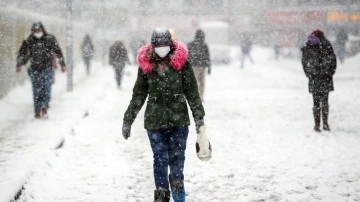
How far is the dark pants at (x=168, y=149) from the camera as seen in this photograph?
4461mm

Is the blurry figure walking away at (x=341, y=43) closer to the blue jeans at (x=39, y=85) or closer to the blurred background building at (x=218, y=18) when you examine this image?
the blurred background building at (x=218, y=18)

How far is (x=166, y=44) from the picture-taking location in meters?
4.27

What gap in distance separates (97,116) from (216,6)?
40962 millimetres

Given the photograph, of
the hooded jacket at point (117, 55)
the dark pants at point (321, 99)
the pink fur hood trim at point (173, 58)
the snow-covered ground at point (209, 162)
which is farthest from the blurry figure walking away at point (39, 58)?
the hooded jacket at point (117, 55)

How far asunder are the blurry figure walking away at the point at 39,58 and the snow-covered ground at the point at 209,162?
0.57 metres

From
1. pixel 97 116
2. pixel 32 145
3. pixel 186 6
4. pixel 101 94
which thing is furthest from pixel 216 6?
pixel 32 145

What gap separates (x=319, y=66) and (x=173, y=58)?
5.09 metres

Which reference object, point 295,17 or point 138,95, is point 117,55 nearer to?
point 138,95

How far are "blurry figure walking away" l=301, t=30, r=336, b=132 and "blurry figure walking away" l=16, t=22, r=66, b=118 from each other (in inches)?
213

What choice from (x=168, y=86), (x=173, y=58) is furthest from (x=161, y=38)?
(x=168, y=86)

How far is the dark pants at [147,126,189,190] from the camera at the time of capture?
4461mm

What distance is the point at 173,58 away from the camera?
14.0 ft

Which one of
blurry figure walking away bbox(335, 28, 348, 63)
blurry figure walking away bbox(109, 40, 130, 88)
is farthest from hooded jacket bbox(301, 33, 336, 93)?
blurry figure walking away bbox(335, 28, 348, 63)

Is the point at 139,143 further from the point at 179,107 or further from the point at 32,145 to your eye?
the point at 179,107
